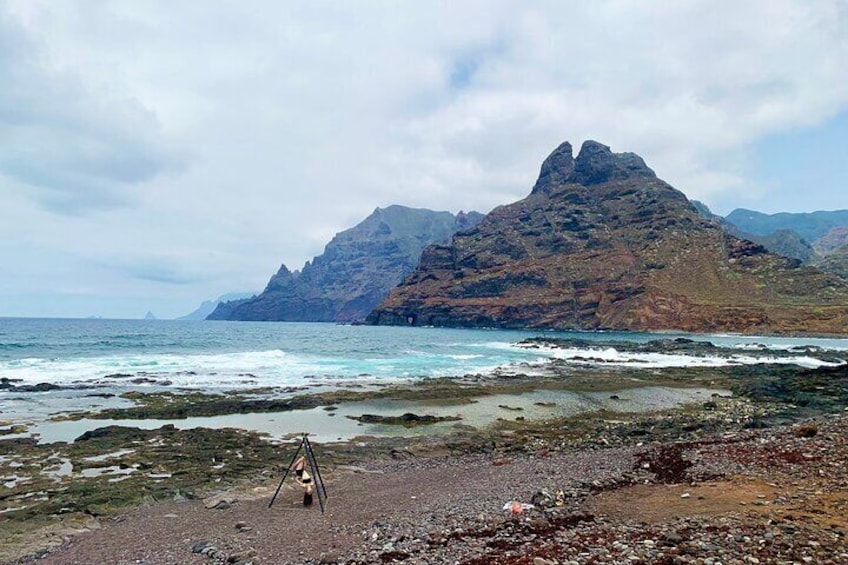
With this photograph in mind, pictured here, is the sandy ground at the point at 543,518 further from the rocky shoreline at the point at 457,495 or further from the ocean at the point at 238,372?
the ocean at the point at 238,372

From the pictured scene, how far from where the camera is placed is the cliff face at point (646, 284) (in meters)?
122

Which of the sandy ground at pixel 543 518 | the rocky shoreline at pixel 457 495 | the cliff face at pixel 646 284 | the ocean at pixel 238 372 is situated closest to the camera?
the sandy ground at pixel 543 518

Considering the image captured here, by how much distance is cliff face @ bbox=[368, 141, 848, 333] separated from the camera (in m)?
122

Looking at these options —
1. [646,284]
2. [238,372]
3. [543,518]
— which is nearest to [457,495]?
[543,518]

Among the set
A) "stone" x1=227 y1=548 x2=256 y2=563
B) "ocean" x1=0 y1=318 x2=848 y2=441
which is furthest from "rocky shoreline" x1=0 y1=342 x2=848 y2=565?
"ocean" x1=0 y1=318 x2=848 y2=441

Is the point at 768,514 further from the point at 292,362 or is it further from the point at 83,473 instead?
the point at 292,362

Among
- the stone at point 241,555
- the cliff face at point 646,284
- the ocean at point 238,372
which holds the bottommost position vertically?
the ocean at point 238,372

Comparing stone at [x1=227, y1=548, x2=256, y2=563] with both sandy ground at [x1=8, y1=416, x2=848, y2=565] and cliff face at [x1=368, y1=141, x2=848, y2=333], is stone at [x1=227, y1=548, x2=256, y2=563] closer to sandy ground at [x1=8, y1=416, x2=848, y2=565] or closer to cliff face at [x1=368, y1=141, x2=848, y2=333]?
sandy ground at [x1=8, y1=416, x2=848, y2=565]

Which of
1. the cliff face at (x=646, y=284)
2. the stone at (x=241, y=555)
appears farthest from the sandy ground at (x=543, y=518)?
the cliff face at (x=646, y=284)

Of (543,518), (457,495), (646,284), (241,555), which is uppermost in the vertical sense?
(646,284)

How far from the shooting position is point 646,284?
471 ft

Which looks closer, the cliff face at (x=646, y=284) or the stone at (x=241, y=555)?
the stone at (x=241, y=555)

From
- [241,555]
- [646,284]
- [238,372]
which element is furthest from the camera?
[646,284]

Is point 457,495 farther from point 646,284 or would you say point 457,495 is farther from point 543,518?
point 646,284
